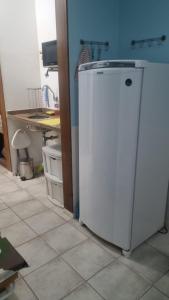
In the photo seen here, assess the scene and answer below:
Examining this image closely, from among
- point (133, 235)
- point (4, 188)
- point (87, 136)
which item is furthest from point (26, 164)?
point (133, 235)

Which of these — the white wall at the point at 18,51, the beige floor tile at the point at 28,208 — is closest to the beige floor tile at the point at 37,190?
the beige floor tile at the point at 28,208

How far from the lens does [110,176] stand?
5.71 ft

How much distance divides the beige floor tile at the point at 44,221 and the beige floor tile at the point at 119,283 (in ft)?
2.33

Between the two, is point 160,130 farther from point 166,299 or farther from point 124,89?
point 166,299

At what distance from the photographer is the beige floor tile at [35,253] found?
177 centimetres

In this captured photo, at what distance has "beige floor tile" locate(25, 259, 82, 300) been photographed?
5.07 ft

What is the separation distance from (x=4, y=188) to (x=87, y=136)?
171 centimetres

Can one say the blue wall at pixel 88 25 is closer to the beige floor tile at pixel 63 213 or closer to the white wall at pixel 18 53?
the beige floor tile at pixel 63 213

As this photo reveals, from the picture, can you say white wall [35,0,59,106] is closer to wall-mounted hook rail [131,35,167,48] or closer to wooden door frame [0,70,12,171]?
wooden door frame [0,70,12,171]

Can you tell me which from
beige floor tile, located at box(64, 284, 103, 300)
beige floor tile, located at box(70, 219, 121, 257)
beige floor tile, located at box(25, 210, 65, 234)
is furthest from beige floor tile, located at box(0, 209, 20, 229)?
beige floor tile, located at box(64, 284, 103, 300)

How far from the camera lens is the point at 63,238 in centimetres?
207

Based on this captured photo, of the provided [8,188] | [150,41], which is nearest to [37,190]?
[8,188]

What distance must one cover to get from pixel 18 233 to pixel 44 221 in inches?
11.0

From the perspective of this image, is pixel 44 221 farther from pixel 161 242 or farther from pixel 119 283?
pixel 161 242
